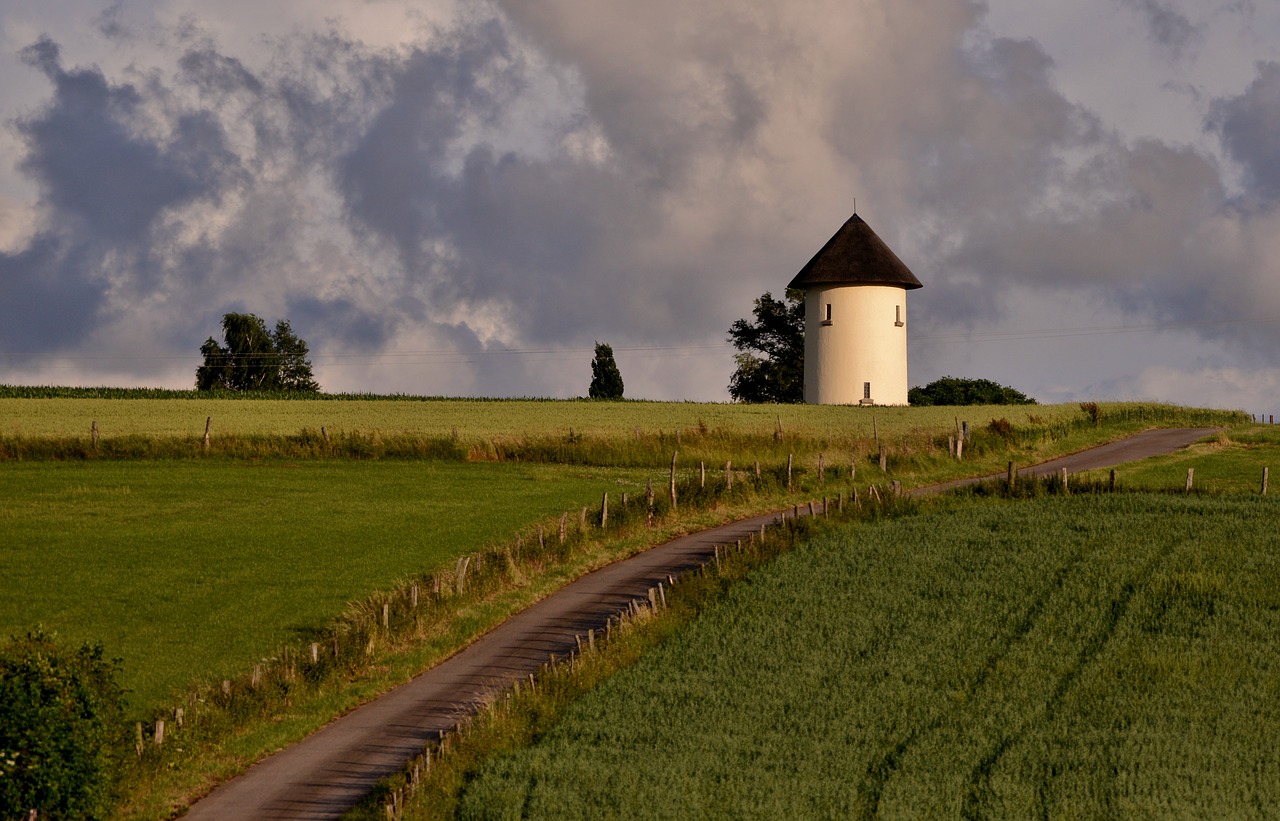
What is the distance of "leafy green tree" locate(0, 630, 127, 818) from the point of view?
17.0 m

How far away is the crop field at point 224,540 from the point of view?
1026 inches

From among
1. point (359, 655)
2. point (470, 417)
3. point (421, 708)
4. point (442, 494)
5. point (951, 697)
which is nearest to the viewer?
point (951, 697)

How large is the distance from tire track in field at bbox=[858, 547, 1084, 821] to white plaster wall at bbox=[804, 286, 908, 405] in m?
53.0

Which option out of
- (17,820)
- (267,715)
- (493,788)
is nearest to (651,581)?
(267,715)

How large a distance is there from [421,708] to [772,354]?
74799 mm

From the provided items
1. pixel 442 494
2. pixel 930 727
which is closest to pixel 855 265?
pixel 442 494

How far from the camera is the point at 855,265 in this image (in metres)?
82.1

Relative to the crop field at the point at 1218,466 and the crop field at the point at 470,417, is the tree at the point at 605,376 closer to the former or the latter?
the crop field at the point at 470,417

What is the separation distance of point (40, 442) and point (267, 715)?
34.1m

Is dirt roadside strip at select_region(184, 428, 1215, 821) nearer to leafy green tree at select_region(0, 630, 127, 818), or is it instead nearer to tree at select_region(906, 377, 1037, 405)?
leafy green tree at select_region(0, 630, 127, 818)

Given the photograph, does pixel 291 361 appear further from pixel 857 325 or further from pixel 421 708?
pixel 421 708

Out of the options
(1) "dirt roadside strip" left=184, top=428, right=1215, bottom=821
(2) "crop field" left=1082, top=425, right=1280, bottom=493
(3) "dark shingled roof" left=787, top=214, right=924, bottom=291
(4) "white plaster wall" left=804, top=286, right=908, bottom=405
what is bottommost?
(1) "dirt roadside strip" left=184, top=428, right=1215, bottom=821

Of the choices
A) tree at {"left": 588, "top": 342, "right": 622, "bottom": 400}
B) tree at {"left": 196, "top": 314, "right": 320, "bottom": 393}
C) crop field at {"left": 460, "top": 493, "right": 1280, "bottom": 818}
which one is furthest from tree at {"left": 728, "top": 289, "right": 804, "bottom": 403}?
crop field at {"left": 460, "top": 493, "right": 1280, "bottom": 818}

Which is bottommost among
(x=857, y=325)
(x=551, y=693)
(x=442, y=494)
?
(x=551, y=693)
